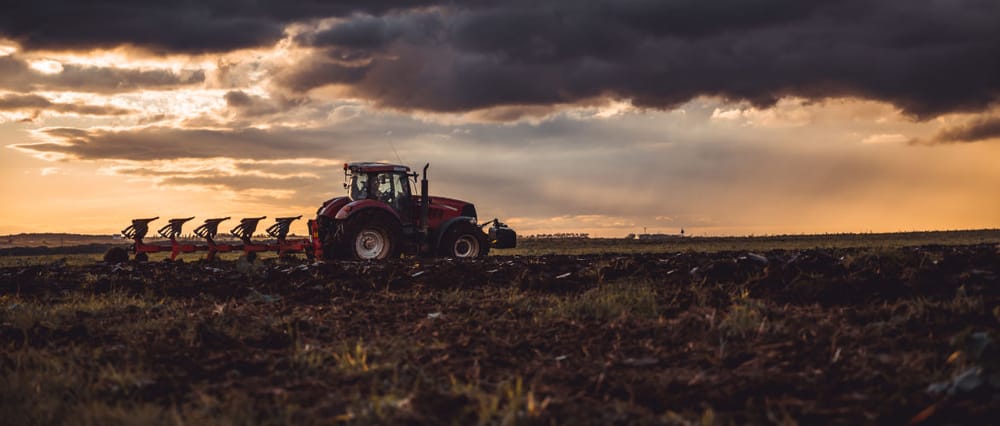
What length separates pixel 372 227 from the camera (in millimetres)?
21984

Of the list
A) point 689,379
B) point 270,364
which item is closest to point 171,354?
point 270,364

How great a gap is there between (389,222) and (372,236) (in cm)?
65

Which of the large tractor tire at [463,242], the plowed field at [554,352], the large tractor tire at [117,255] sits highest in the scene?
the large tractor tire at [463,242]

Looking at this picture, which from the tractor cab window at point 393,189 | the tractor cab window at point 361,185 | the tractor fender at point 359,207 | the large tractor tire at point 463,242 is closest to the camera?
the tractor fender at point 359,207

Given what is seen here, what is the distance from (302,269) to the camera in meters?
14.6

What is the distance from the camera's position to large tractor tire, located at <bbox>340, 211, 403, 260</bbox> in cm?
2178

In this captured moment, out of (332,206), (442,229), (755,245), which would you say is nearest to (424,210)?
(442,229)

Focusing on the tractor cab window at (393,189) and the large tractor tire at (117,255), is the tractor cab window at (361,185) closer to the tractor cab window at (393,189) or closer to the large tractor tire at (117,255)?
the tractor cab window at (393,189)

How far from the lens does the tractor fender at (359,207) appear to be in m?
21.5

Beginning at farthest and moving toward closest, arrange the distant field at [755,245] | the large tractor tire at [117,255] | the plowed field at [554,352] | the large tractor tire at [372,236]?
the distant field at [755,245] < the large tractor tire at [117,255] < the large tractor tire at [372,236] < the plowed field at [554,352]

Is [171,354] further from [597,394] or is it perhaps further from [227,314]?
[597,394]

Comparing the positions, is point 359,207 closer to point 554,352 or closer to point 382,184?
point 382,184

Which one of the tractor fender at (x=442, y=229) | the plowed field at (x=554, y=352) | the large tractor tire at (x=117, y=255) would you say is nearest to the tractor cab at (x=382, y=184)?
the tractor fender at (x=442, y=229)

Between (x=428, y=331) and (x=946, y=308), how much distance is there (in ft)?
16.1
